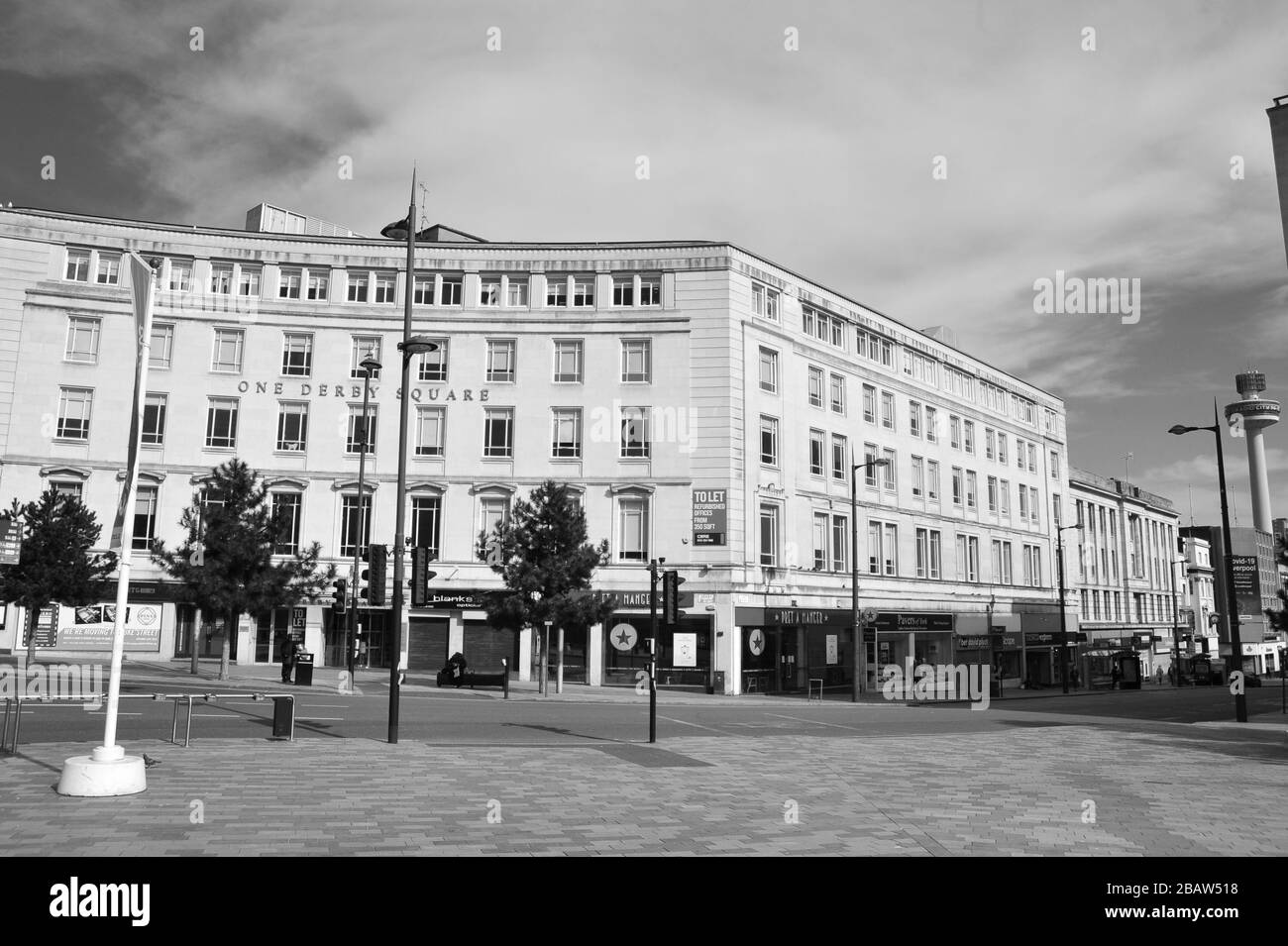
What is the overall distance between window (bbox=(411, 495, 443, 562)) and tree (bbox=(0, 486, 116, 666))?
11733 millimetres

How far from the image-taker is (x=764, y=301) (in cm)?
4475

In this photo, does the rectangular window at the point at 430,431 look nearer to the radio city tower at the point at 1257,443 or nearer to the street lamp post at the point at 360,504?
the street lamp post at the point at 360,504

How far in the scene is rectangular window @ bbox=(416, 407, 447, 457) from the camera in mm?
42312

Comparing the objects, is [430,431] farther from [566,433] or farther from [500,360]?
[566,433]

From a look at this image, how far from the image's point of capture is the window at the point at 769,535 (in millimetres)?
42750

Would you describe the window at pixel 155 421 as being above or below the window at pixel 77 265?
below

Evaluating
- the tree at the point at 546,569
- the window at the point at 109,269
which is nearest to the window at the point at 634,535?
the tree at the point at 546,569

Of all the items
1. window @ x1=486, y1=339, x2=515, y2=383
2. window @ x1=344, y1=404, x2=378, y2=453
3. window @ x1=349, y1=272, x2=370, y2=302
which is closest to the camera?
window @ x1=344, y1=404, x2=378, y2=453

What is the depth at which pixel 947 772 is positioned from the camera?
49.9 feet

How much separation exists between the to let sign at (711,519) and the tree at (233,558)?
15691 mm

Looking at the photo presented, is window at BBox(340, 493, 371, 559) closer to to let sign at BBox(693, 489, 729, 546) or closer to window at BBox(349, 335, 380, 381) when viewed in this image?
window at BBox(349, 335, 380, 381)

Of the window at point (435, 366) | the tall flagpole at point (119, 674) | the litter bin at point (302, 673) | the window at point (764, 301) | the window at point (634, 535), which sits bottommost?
the litter bin at point (302, 673)

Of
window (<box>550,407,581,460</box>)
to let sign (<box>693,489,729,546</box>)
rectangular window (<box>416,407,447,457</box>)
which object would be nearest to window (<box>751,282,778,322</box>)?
to let sign (<box>693,489,729,546</box>)
